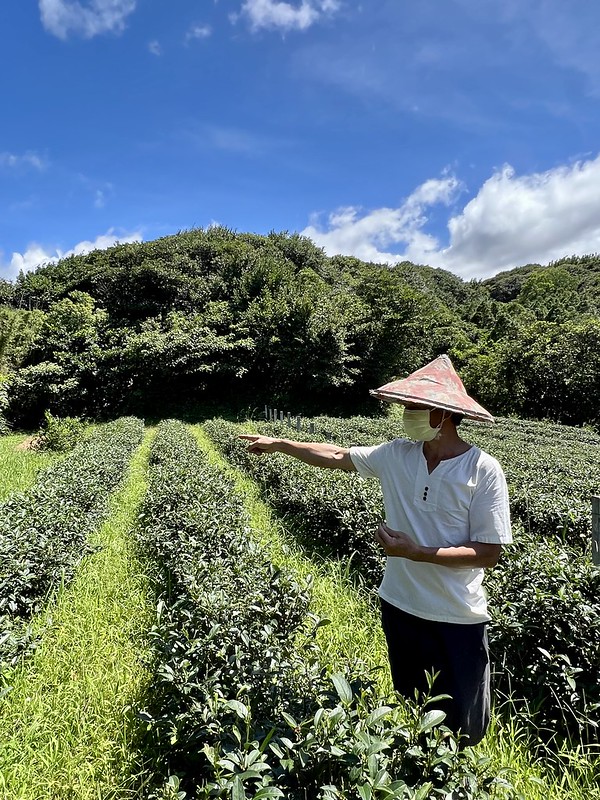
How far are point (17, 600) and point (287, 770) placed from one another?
2996mm

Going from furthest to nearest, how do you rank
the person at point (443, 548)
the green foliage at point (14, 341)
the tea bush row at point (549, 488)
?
the green foliage at point (14, 341) < the tea bush row at point (549, 488) < the person at point (443, 548)

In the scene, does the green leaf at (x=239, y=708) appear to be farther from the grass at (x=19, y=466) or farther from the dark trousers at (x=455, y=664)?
the grass at (x=19, y=466)

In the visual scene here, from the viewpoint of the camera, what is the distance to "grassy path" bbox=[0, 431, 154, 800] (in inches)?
81.8

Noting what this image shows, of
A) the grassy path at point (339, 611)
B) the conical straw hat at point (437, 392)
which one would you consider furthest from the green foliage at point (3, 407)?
the conical straw hat at point (437, 392)

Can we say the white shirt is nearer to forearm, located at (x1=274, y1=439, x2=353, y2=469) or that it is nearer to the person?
the person

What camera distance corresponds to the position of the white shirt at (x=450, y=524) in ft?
5.08

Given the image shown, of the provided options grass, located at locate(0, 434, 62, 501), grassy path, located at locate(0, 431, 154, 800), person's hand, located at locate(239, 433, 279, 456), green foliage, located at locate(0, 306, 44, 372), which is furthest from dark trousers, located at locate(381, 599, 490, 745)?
green foliage, located at locate(0, 306, 44, 372)

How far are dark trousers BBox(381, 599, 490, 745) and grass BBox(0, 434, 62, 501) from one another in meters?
6.24

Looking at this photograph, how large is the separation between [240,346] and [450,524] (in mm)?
19219

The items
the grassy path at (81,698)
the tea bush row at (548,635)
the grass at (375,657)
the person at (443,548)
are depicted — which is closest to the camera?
the person at (443,548)

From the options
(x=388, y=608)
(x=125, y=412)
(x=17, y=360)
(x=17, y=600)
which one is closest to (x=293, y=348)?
(x=125, y=412)

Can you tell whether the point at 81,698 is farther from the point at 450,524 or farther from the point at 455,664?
the point at 450,524

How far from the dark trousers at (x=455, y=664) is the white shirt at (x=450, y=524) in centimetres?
6

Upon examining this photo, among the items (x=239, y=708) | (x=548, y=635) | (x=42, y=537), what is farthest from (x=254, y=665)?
(x=42, y=537)
